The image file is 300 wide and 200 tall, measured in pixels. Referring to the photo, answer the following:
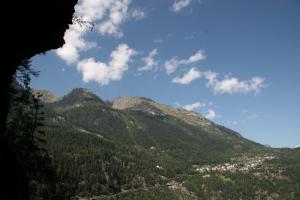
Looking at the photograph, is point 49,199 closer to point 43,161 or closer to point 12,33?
point 43,161

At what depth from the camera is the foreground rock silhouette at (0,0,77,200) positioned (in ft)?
70.0

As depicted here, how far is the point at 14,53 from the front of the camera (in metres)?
23.2

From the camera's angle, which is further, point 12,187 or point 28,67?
point 28,67

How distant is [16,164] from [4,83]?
15.8 ft

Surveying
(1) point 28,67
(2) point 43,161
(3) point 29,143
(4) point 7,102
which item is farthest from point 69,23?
(2) point 43,161

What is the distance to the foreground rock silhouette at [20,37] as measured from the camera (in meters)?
21.3

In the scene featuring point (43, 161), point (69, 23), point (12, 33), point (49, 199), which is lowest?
point (49, 199)

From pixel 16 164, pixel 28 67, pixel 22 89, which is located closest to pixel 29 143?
pixel 22 89

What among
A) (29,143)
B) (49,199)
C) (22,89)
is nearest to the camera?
(22,89)

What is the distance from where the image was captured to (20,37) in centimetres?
2277

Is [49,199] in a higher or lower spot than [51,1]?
lower

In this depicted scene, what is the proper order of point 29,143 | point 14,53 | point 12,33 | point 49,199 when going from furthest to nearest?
1. point 49,199
2. point 29,143
3. point 14,53
4. point 12,33

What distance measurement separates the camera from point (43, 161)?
6084 centimetres

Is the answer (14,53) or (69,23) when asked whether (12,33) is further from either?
(69,23)
